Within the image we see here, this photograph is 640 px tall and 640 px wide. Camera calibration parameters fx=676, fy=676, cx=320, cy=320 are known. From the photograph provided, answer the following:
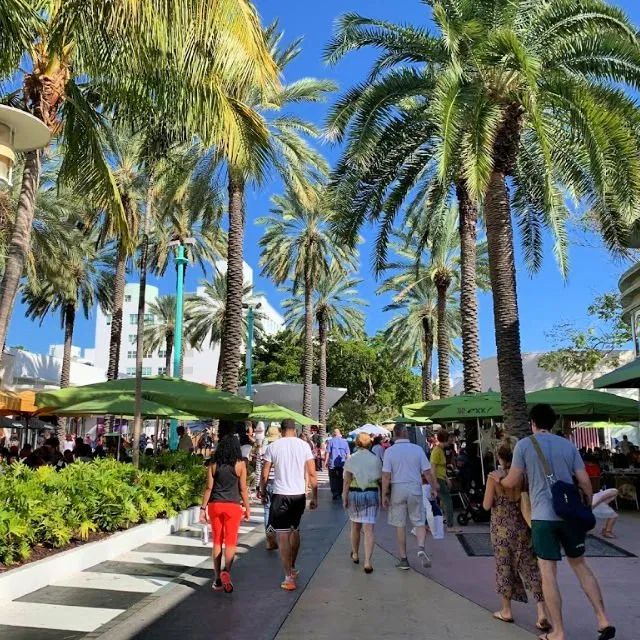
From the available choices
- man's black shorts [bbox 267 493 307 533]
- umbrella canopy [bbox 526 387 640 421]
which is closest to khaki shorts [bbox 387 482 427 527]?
man's black shorts [bbox 267 493 307 533]

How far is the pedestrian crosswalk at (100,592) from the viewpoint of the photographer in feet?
18.7

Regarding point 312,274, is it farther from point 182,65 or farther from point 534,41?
point 182,65

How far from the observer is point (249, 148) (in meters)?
10.9

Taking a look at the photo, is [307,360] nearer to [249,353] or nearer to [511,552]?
[249,353]

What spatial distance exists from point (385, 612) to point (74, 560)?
152 inches

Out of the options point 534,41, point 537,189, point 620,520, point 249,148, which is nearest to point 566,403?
point 620,520

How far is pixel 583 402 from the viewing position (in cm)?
1441

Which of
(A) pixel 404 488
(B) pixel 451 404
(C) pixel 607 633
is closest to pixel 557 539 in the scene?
(C) pixel 607 633

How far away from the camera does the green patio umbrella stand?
1532cm

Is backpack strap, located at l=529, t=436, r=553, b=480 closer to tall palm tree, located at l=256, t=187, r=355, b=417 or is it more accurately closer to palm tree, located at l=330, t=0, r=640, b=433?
palm tree, located at l=330, t=0, r=640, b=433

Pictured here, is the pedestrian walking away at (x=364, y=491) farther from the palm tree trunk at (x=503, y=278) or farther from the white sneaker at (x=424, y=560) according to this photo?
the palm tree trunk at (x=503, y=278)

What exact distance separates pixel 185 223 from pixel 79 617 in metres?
25.5

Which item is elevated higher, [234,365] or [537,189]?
[537,189]

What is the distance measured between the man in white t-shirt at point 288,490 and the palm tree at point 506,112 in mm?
4939
